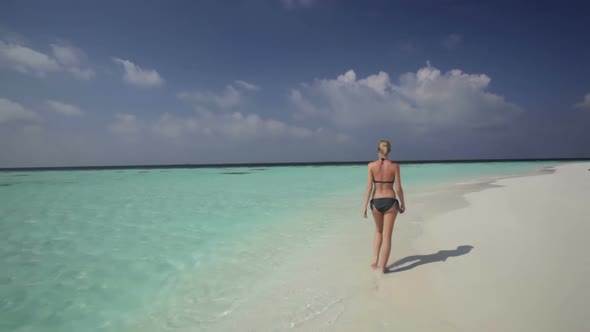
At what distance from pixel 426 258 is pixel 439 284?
111cm

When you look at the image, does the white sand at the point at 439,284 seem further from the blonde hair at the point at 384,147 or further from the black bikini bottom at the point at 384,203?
the blonde hair at the point at 384,147

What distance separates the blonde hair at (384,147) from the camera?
4145mm

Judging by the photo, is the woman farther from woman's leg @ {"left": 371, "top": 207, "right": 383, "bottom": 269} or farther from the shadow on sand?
the shadow on sand

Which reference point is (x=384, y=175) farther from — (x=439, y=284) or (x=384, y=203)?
(x=439, y=284)

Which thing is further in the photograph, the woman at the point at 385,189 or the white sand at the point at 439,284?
the woman at the point at 385,189

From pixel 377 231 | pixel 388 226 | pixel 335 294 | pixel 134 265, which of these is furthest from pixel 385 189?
pixel 134 265

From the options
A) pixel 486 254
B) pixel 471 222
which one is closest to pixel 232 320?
pixel 486 254

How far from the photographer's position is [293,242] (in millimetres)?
6629

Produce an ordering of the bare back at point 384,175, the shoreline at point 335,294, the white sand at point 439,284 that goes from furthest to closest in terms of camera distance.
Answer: the bare back at point 384,175 < the shoreline at point 335,294 < the white sand at point 439,284

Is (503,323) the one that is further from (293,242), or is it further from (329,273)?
(293,242)

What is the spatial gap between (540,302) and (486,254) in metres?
1.81

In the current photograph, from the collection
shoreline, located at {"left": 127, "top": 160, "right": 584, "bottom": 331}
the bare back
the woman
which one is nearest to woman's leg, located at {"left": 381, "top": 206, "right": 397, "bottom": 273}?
the woman

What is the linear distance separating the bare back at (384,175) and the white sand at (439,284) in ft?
4.38

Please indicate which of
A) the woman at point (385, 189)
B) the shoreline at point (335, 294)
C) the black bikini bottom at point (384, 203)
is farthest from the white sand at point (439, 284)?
the black bikini bottom at point (384, 203)
